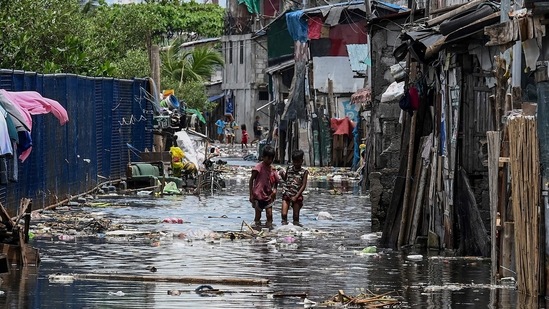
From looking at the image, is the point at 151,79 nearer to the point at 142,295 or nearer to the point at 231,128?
the point at 142,295

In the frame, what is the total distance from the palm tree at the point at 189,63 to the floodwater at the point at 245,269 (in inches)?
1906

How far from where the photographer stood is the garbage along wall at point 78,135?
Answer: 2130cm

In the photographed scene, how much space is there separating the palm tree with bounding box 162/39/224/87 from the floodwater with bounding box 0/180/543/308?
48.4 meters

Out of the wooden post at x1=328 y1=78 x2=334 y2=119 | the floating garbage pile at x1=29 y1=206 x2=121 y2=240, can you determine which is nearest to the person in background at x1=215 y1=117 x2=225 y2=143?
the wooden post at x1=328 y1=78 x2=334 y2=119

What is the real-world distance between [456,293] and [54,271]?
4250 mm

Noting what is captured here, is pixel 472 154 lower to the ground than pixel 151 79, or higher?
lower

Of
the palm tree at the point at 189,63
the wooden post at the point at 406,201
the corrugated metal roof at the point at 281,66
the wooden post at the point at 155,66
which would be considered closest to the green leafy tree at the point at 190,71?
the palm tree at the point at 189,63

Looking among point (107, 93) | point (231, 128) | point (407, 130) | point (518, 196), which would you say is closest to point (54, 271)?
point (518, 196)

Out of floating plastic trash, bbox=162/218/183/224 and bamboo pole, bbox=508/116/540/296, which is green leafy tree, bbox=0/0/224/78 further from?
bamboo pole, bbox=508/116/540/296

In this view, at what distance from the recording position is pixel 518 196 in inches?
489

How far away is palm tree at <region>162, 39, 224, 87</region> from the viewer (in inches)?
2785

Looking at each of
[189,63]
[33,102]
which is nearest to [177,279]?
[33,102]

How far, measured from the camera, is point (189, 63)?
243ft

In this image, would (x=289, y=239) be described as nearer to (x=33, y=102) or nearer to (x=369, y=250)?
(x=369, y=250)
